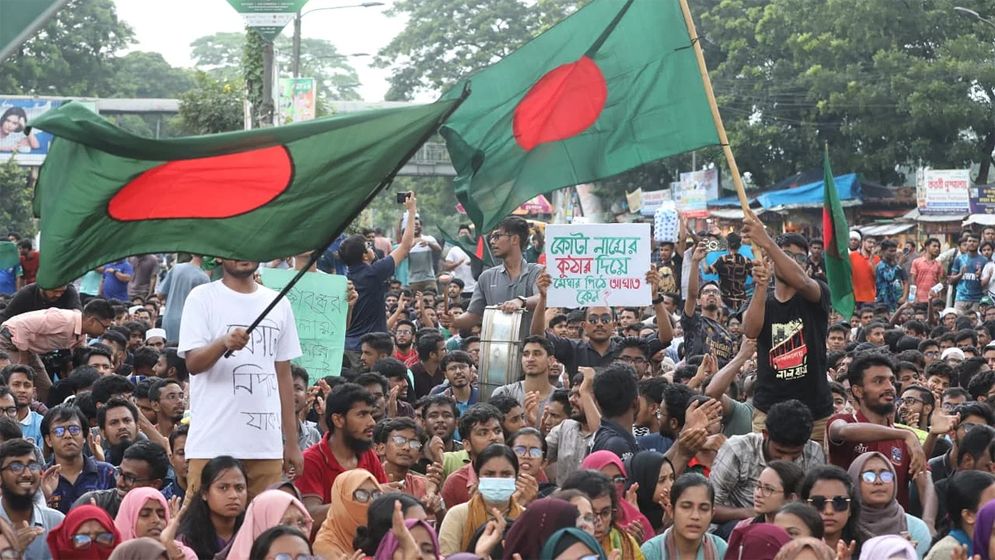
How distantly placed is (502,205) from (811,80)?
1315 inches

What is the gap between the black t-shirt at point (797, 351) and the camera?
8.77m

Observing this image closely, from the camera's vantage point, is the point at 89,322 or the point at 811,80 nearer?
the point at 89,322

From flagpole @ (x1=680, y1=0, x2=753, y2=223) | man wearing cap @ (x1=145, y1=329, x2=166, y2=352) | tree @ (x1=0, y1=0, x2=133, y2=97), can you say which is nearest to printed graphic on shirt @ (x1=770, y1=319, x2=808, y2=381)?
flagpole @ (x1=680, y1=0, x2=753, y2=223)

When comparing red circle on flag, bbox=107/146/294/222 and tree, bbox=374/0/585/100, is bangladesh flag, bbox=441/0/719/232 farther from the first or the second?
tree, bbox=374/0/585/100

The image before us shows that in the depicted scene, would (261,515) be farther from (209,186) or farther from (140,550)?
(209,186)

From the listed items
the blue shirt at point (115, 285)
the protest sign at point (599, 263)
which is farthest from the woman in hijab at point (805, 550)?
the blue shirt at point (115, 285)

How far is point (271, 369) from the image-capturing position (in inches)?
300

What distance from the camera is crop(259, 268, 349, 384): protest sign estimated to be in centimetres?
1115

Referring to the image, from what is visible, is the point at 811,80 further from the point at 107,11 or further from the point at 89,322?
the point at 107,11

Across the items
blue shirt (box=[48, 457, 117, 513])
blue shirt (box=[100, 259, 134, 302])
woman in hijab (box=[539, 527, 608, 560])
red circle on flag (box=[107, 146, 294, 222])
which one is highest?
red circle on flag (box=[107, 146, 294, 222])

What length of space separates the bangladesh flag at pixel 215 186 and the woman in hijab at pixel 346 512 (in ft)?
3.81

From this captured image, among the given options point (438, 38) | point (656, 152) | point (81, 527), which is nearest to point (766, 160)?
point (438, 38)

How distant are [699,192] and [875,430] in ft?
121

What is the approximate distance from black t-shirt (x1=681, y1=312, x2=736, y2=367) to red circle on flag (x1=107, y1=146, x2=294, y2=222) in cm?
596
